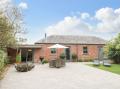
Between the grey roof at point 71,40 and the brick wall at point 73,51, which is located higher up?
the grey roof at point 71,40

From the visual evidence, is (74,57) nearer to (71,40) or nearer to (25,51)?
(71,40)

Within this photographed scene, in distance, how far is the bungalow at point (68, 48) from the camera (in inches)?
1474

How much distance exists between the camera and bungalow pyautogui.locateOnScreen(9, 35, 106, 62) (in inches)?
1474

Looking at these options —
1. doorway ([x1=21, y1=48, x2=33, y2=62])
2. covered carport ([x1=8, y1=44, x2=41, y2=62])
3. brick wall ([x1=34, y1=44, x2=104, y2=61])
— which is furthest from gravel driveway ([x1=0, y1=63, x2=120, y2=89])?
doorway ([x1=21, y1=48, x2=33, y2=62])

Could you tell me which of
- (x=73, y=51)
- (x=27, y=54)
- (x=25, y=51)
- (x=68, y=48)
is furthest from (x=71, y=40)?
(x=25, y=51)

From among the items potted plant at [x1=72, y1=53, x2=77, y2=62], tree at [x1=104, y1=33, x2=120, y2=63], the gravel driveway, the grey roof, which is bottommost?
the gravel driveway

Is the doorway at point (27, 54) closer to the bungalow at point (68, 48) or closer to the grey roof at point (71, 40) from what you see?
the bungalow at point (68, 48)

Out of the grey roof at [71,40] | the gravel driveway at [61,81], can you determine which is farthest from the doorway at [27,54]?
the gravel driveway at [61,81]

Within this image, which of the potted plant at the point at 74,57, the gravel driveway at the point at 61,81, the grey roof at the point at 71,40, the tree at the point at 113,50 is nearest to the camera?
the gravel driveway at the point at 61,81

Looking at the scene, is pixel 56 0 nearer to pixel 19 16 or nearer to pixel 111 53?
pixel 19 16

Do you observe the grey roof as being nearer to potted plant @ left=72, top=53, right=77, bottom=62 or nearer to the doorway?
the doorway

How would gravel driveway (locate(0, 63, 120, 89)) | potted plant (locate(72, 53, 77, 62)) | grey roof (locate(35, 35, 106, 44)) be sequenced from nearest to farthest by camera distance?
gravel driveway (locate(0, 63, 120, 89)) → potted plant (locate(72, 53, 77, 62)) → grey roof (locate(35, 35, 106, 44))

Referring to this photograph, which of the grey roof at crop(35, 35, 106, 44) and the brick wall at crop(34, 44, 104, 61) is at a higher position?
the grey roof at crop(35, 35, 106, 44)

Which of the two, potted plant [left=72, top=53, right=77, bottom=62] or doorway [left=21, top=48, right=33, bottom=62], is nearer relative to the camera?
doorway [left=21, top=48, right=33, bottom=62]
